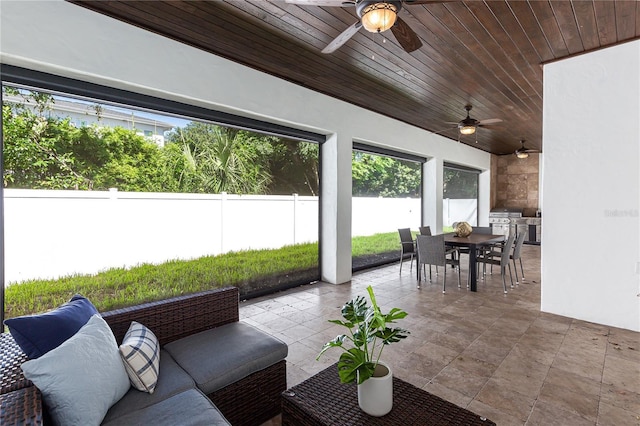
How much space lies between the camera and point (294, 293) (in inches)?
170

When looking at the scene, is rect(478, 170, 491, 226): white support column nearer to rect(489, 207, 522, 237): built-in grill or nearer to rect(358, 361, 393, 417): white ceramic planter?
rect(489, 207, 522, 237): built-in grill

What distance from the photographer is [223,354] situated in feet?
5.67

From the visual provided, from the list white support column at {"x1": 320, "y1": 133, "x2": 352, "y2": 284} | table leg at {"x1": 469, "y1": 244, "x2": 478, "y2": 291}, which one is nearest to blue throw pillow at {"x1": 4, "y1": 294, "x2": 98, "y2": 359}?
white support column at {"x1": 320, "y1": 133, "x2": 352, "y2": 284}

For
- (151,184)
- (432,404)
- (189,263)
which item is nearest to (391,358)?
(432,404)

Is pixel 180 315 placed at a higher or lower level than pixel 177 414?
higher

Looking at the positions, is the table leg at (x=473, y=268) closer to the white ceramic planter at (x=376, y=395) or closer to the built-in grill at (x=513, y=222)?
the white ceramic planter at (x=376, y=395)

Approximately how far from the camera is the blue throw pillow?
1.23 m

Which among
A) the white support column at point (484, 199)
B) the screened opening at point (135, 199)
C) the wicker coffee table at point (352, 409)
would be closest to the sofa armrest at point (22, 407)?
the wicker coffee table at point (352, 409)

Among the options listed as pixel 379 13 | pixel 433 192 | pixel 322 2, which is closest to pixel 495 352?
pixel 379 13

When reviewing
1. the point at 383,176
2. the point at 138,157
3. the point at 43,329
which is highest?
the point at 383,176

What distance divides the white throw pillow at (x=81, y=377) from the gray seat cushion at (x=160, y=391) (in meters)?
0.03

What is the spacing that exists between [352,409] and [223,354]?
2.67 feet

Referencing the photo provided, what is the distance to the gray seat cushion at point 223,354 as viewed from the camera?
159cm

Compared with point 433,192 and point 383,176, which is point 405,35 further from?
point 433,192
